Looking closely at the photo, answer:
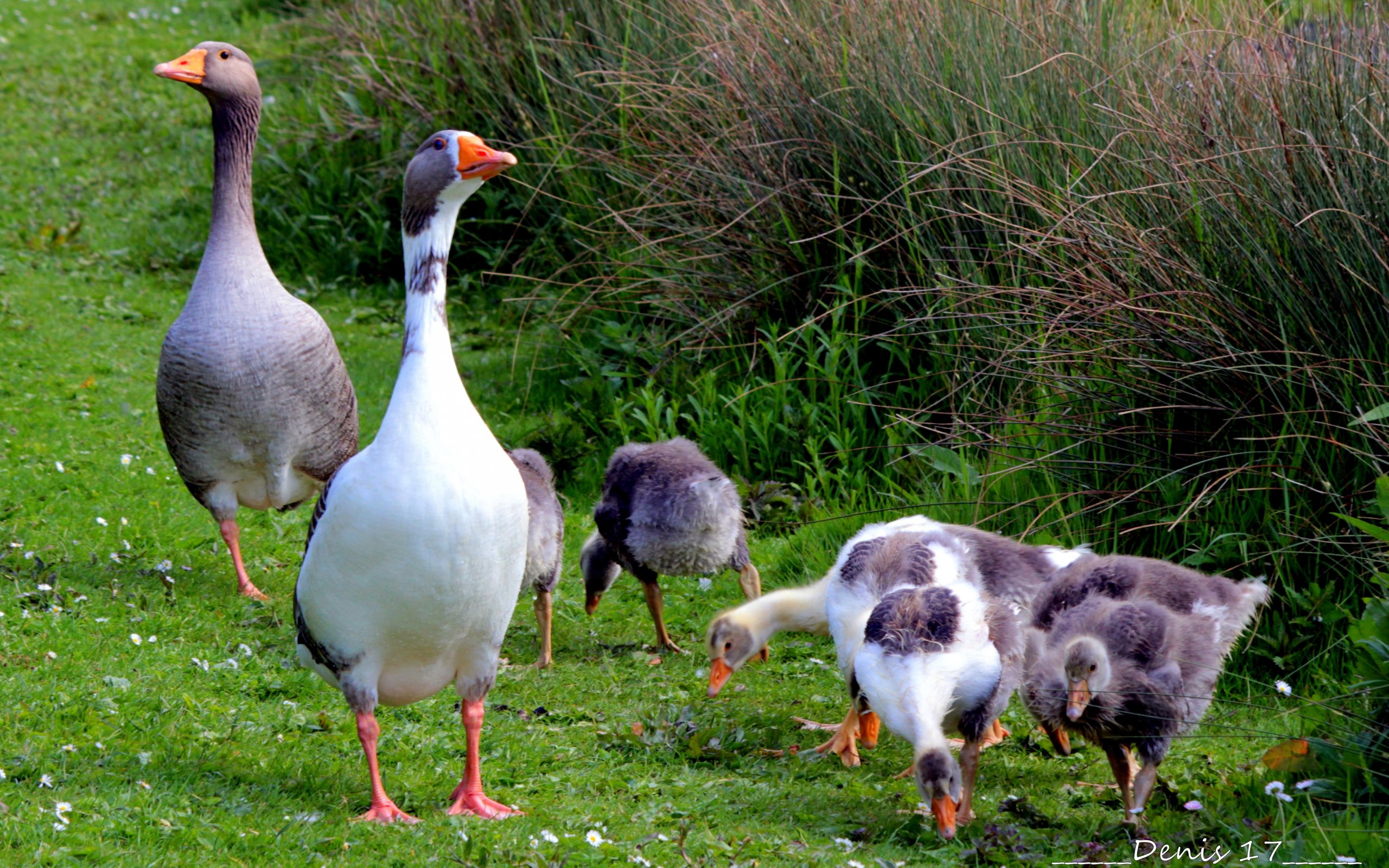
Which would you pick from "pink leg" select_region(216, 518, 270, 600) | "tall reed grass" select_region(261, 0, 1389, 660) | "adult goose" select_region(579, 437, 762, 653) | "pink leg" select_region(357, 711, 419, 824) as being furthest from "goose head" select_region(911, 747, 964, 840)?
"pink leg" select_region(216, 518, 270, 600)

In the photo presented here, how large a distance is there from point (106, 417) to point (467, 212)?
12.9 ft

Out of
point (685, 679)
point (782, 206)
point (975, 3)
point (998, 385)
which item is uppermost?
point (975, 3)

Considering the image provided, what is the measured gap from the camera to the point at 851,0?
8.80 metres

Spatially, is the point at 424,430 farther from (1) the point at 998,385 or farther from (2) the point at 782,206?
(2) the point at 782,206

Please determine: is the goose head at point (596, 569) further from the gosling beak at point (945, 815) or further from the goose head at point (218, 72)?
the goose head at point (218, 72)

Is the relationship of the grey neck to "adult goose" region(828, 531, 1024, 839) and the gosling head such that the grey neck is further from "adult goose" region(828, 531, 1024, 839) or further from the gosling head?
"adult goose" region(828, 531, 1024, 839)

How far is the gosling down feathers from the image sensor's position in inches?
184

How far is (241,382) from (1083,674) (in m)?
4.26

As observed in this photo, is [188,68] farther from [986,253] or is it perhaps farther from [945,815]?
[945,815]

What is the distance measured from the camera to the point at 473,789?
4711mm

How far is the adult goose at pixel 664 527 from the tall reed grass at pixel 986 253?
Answer: 0.89 metres

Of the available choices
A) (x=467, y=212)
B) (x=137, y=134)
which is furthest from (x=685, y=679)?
(x=137, y=134)

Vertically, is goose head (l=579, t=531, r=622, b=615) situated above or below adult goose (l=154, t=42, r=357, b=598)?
below

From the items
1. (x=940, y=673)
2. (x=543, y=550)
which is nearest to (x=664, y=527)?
(x=543, y=550)
